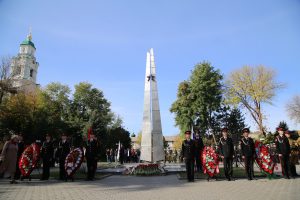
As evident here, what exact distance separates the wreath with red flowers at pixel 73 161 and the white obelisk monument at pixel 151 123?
6.01 meters

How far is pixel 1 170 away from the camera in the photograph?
10883mm

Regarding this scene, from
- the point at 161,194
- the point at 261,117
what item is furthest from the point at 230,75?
the point at 161,194

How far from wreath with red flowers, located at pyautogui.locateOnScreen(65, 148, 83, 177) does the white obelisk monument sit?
237 inches

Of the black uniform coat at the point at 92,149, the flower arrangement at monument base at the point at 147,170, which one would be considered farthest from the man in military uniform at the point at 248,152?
the black uniform coat at the point at 92,149

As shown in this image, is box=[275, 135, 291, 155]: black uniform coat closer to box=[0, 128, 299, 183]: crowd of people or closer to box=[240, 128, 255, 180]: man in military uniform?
box=[0, 128, 299, 183]: crowd of people

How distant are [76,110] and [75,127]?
5.70 meters

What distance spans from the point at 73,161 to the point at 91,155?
88cm

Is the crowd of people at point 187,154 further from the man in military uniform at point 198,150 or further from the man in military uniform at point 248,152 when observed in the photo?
the man in military uniform at point 198,150

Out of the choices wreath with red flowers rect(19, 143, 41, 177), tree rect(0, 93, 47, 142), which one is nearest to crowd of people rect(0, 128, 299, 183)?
wreath with red flowers rect(19, 143, 41, 177)

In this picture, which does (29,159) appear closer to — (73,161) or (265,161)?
(73,161)

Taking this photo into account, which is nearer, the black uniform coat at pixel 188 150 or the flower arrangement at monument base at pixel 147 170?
the black uniform coat at pixel 188 150

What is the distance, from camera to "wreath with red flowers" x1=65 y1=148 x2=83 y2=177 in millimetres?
11383

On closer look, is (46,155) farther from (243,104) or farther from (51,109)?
(51,109)

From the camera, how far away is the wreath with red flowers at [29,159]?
11.1m
